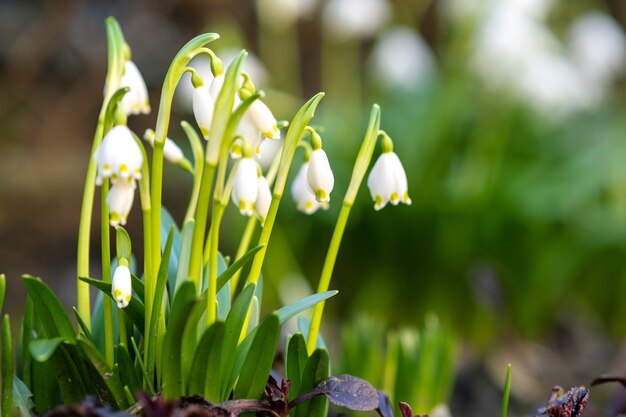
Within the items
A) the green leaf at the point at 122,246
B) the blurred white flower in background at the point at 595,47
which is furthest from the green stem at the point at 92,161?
the blurred white flower in background at the point at 595,47

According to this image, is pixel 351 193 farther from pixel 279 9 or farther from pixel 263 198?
pixel 279 9

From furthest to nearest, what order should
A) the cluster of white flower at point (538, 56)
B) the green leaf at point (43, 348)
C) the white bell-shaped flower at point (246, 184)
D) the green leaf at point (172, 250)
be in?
the cluster of white flower at point (538, 56) < the green leaf at point (172, 250) < the white bell-shaped flower at point (246, 184) < the green leaf at point (43, 348)

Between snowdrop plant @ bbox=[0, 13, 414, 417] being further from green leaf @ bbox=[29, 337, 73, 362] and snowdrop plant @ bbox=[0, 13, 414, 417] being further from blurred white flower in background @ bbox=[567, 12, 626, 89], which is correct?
blurred white flower in background @ bbox=[567, 12, 626, 89]

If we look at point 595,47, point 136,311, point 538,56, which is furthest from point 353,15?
point 136,311

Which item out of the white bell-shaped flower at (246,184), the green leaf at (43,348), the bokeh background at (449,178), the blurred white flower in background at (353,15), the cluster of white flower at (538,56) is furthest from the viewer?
the blurred white flower in background at (353,15)

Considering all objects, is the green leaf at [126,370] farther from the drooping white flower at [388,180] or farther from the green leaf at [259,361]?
the drooping white flower at [388,180]
